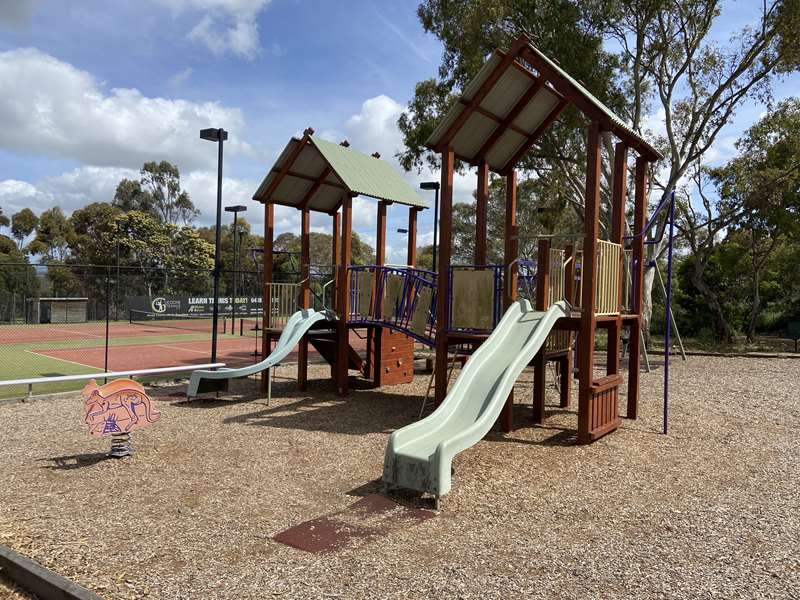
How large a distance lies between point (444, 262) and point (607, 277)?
236 cm

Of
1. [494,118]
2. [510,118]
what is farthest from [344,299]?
[510,118]

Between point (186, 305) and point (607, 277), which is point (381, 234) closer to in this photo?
point (607, 277)

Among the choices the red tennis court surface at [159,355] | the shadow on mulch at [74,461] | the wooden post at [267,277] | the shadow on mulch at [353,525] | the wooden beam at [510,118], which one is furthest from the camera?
the red tennis court surface at [159,355]

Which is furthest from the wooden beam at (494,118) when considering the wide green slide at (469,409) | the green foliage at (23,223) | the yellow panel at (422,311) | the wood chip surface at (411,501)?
the green foliage at (23,223)

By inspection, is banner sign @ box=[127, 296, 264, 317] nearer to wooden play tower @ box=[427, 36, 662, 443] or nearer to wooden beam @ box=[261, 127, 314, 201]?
wooden beam @ box=[261, 127, 314, 201]

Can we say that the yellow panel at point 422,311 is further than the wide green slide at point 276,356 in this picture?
Yes

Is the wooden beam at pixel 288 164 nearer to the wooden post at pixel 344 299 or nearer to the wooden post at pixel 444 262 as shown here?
the wooden post at pixel 344 299

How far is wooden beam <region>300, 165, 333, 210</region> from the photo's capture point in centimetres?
1280

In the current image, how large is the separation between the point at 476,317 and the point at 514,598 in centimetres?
557

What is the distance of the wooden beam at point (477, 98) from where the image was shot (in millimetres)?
8751

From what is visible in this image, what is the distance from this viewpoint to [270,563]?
434cm

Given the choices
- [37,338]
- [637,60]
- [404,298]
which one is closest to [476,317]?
[404,298]

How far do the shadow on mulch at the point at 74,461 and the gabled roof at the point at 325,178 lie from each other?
247 inches

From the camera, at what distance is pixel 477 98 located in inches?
358
